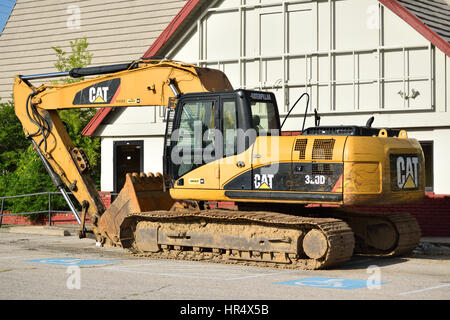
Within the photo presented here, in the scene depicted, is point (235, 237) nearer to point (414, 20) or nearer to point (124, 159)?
point (414, 20)

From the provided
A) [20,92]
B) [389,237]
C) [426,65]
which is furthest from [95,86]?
[426,65]

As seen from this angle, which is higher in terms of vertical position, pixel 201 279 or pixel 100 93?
pixel 100 93

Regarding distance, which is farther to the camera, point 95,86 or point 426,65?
point 426,65

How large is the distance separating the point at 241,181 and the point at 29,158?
566 inches

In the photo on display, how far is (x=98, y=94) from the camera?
619 inches

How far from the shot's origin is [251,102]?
44.5ft

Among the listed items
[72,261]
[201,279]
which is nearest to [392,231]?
[201,279]

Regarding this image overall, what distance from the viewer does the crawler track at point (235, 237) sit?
1249 cm

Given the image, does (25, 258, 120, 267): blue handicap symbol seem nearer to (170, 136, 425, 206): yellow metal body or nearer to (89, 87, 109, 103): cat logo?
(170, 136, 425, 206): yellow metal body

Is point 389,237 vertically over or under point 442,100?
under

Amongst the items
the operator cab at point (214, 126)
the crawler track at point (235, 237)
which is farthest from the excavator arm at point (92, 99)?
the crawler track at point (235, 237)

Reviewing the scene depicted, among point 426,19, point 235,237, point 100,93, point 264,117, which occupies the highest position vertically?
point 426,19

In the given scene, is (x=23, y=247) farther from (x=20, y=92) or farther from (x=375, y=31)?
(x=375, y=31)
